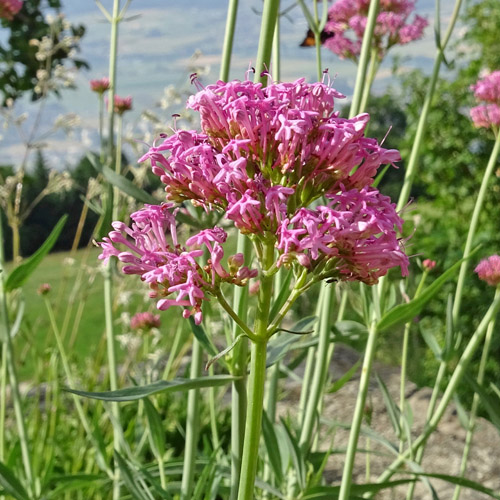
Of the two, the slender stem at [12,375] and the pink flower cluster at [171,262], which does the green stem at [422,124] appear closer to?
the pink flower cluster at [171,262]

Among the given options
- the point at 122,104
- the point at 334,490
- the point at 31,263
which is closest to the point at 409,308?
the point at 334,490

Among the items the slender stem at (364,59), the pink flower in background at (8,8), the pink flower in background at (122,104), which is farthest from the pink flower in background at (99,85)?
the slender stem at (364,59)

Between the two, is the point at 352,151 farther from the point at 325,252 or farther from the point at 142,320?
the point at 142,320

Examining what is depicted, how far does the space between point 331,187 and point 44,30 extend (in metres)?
3.44

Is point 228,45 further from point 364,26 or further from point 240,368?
point 364,26

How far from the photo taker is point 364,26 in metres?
1.44

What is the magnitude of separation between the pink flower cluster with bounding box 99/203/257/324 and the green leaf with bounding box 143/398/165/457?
494mm

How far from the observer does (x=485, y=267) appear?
1.30 m

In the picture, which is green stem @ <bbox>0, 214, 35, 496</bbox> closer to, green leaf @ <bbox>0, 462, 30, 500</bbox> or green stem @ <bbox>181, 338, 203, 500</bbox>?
green leaf @ <bbox>0, 462, 30, 500</bbox>

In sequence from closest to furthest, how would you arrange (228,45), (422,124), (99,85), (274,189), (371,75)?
(274,189)
(228,45)
(422,124)
(371,75)
(99,85)

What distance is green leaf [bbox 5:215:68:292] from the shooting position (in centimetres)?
96

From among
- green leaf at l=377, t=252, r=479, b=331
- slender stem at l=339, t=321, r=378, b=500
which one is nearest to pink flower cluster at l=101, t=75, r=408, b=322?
green leaf at l=377, t=252, r=479, b=331

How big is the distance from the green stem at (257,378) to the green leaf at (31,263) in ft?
1.48

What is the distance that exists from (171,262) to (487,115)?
3.24 ft
